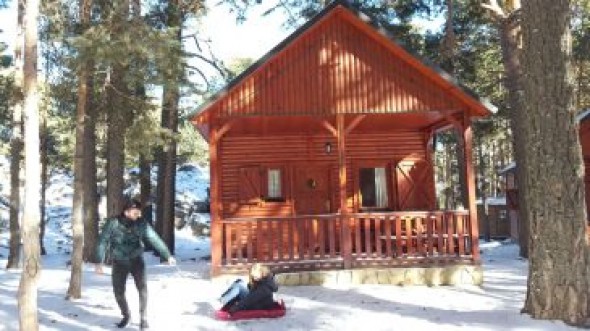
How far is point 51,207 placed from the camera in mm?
37219

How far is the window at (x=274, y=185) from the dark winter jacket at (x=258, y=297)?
7.41 m

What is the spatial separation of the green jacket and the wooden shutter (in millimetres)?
7886

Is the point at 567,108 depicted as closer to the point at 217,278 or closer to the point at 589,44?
the point at 217,278

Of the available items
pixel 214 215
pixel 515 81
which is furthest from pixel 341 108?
pixel 515 81

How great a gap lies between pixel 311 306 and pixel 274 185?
681cm

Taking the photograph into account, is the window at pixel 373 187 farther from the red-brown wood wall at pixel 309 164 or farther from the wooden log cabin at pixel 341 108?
the wooden log cabin at pixel 341 108

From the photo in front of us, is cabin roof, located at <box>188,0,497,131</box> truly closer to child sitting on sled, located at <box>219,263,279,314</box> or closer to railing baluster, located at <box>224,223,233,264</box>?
railing baluster, located at <box>224,223,233,264</box>

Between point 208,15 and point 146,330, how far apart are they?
14.1 m

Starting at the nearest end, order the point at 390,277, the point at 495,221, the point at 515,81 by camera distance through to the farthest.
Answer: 1. the point at 390,277
2. the point at 515,81
3. the point at 495,221

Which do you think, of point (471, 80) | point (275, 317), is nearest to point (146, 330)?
point (275, 317)

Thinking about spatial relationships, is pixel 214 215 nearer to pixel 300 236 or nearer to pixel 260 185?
pixel 300 236

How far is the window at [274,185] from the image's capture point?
16.8 meters

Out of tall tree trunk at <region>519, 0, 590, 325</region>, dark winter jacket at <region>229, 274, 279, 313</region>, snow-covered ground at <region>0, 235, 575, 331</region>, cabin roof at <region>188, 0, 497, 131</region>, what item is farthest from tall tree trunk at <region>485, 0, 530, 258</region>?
dark winter jacket at <region>229, 274, 279, 313</region>

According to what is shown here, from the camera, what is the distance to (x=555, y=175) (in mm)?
8234
